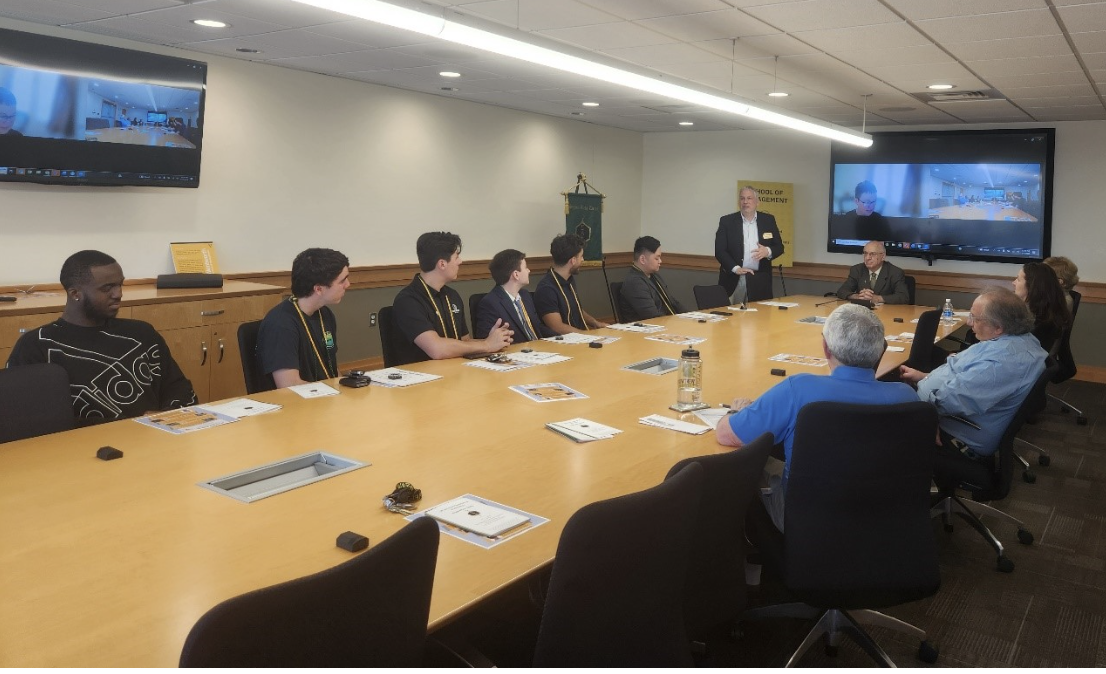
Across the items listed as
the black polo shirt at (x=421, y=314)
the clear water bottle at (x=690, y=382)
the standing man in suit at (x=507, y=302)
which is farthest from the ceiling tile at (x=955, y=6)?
the black polo shirt at (x=421, y=314)

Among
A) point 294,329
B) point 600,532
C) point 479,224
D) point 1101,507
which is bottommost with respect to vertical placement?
point 1101,507

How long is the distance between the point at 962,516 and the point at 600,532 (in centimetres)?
322

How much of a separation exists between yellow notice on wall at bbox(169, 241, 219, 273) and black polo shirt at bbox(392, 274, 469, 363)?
237 centimetres

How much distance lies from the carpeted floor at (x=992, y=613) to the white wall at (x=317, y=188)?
4.32 m

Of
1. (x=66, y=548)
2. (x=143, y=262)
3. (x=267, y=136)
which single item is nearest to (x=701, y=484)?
(x=66, y=548)

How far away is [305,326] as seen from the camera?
395cm

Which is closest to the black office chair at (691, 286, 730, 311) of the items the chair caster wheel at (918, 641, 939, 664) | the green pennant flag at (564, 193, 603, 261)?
the green pennant flag at (564, 193, 603, 261)

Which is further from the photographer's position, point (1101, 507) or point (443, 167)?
point (443, 167)

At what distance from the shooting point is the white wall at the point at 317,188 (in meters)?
5.75

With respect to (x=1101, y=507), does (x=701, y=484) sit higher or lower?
higher

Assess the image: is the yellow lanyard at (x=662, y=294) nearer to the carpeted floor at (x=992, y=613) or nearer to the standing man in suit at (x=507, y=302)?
the standing man in suit at (x=507, y=302)

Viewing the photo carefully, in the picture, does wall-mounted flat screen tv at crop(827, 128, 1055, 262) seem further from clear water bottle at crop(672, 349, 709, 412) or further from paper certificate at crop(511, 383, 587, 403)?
paper certificate at crop(511, 383, 587, 403)

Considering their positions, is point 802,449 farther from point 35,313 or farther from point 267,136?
point 267,136

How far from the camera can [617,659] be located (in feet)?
6.10
